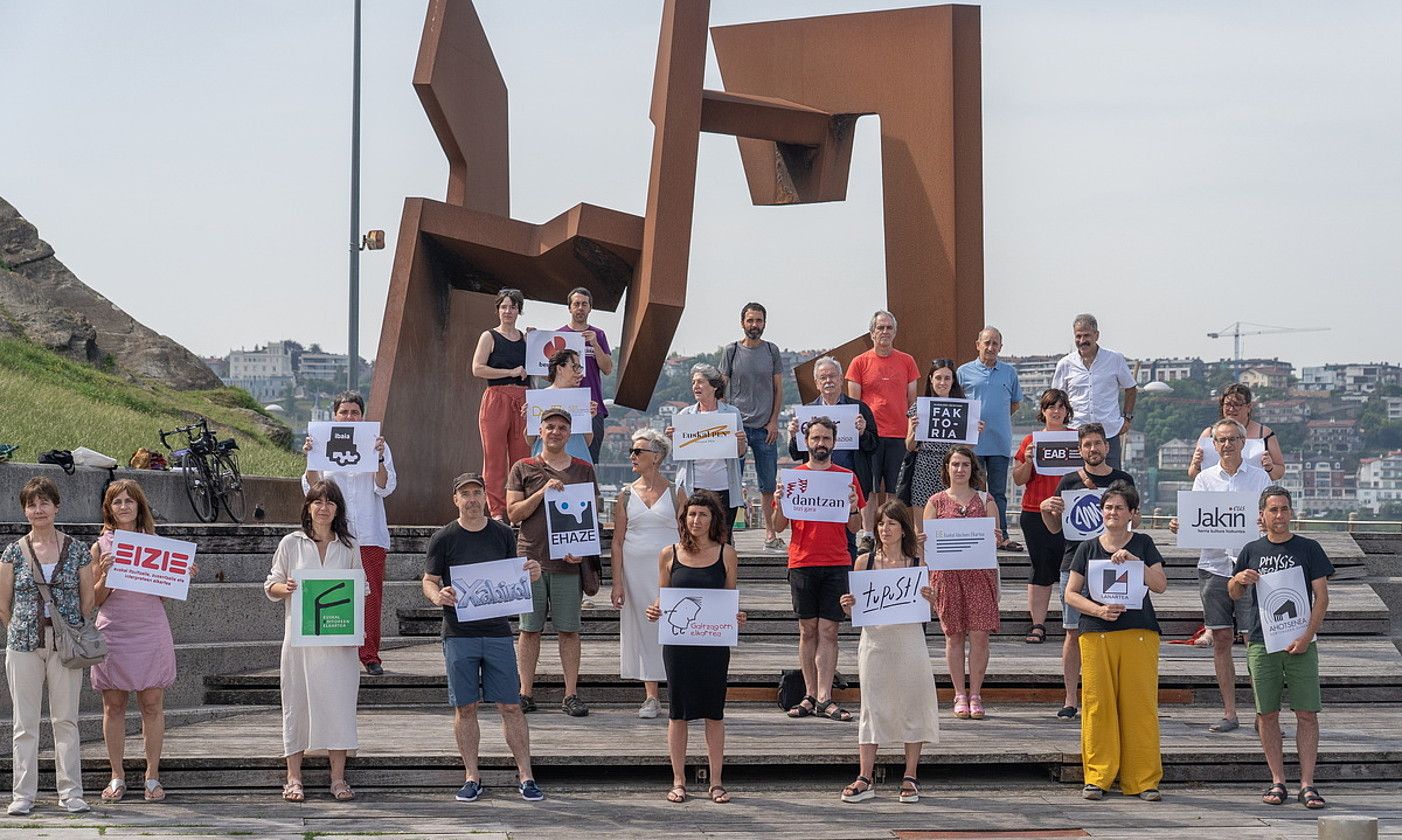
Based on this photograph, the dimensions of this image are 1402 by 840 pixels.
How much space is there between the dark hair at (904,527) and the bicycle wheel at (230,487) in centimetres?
922

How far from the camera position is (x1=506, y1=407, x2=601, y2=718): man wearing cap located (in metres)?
8.98

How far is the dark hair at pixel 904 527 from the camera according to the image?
27.1 feet

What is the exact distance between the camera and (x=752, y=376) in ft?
37.0

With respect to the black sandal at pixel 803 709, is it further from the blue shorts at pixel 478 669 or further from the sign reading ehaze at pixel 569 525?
the blue shorts at pixel 478 669

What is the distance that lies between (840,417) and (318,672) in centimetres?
388

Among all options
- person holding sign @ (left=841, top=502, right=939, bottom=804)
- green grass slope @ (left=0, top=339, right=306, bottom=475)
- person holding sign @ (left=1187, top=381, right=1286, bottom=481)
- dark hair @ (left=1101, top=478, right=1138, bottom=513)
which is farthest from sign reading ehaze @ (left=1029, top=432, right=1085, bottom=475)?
green grass slope @ (left=0, top=339, right=306, bottom=475)

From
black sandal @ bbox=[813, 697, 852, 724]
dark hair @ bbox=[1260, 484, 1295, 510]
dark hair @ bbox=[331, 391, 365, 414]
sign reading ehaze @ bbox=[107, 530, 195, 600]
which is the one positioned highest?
dark hair @ bbox=[331, 391, 365, 414]

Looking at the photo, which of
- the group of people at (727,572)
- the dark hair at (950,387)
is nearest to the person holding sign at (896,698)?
the group of people at (727,572)

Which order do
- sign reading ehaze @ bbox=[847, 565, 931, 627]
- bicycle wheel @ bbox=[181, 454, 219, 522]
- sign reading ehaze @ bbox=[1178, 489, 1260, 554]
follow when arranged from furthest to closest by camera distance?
1. bicycle wheel @ bbox=[181, 454, 219, 522]
2. sign reading ehaze @ bbox=[1178, 489, 1260, 554]
3. sign reading ehaze @ bbox=[847, 565, 931, 627]

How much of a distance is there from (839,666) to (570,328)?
314 cm

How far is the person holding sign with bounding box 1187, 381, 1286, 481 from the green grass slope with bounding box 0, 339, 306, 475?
12481 mm

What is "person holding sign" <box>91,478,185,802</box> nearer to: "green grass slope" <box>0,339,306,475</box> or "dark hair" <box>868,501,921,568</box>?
"dark hair" <box>868,501,921,568</box>

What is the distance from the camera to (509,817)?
24.6 ft

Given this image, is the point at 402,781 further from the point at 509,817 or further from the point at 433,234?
the point at 433,234
